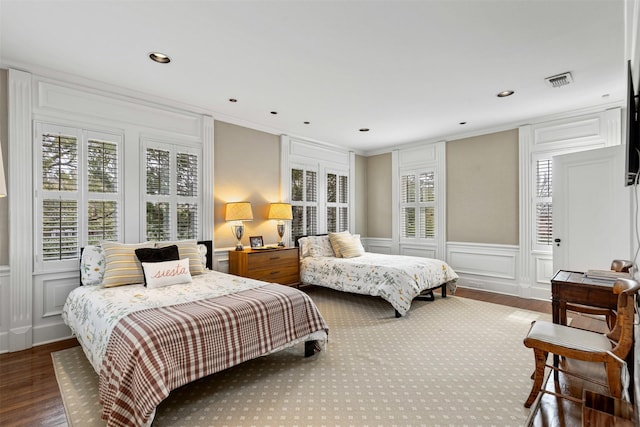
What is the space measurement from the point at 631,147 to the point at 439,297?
10.8ft

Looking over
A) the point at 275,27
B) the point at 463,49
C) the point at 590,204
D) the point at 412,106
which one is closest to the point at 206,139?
the point at 275,27

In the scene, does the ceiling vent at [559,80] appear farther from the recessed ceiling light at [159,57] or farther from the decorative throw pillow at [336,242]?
the recessed ceiling light at [159,57]

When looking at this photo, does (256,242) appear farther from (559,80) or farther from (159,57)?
(559,80)

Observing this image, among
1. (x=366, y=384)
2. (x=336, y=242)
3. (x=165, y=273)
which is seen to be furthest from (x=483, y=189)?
(x=165, y=273)

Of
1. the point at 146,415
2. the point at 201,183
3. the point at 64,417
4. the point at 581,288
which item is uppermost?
the point at 201,183

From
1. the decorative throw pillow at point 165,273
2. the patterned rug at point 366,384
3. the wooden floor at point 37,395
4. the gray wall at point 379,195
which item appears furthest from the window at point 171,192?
the gray wall at point 379,195

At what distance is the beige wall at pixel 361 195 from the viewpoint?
6813 mm

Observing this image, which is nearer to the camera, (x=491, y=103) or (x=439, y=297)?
(x=491, y=103)

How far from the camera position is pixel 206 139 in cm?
434

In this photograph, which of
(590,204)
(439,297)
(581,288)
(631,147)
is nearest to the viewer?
(631,147)

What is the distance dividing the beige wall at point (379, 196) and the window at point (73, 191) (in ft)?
15.4

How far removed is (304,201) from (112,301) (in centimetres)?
358

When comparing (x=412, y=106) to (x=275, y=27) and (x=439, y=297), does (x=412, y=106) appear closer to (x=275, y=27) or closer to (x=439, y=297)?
(x=275, y=27)

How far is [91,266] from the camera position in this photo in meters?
3.17
